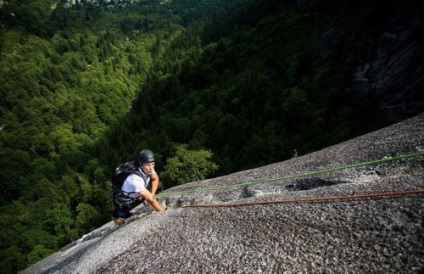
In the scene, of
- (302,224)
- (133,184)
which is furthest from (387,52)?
(133,184)

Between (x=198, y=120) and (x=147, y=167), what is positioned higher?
(x=147, y=167)

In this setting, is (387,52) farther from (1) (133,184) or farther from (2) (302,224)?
(1) (133,184)

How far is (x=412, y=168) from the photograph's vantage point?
408 inches

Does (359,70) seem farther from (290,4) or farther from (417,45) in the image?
(290,4)

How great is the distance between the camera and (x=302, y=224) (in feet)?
30.0

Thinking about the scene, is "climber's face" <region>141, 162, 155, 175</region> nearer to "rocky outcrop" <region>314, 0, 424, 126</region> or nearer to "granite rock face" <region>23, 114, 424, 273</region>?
"granite rock face" <region>23, 114, 424, 273</region>

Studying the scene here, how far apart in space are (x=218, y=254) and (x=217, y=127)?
75.7m

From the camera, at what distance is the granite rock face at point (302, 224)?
24.2ft

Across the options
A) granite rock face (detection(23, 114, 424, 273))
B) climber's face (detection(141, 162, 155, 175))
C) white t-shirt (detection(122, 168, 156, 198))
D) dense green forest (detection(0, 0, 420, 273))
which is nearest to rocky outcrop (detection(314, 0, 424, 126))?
dense green forest (detection(0, 0, 420, 273))

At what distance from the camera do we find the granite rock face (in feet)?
24.2

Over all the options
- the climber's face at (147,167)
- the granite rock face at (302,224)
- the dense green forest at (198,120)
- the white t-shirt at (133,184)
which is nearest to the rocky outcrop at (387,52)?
the dense green forest at (198,120)

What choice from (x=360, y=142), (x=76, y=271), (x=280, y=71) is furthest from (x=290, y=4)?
(x=76, y=271)

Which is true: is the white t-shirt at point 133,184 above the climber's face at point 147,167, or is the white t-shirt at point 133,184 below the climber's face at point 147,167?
below

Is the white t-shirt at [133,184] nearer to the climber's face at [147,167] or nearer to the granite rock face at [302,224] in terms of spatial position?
the climber's face at [147,167]
